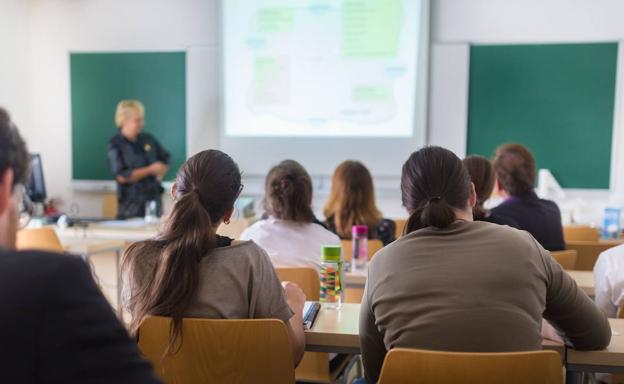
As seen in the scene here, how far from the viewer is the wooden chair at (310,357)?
228cm

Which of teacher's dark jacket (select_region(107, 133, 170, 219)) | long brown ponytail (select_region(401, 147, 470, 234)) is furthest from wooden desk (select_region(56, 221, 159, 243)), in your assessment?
long brown ponytail (select_region(401, 147, 470, 234))

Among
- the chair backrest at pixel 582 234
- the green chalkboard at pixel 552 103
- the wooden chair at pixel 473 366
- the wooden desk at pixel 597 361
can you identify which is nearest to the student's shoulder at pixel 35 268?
the wooden chair at pixel 473 366

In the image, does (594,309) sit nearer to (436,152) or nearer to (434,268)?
(434,268)

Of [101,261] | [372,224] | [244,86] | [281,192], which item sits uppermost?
[244,86]

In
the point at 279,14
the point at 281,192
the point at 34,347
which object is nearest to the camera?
the point at 34,347

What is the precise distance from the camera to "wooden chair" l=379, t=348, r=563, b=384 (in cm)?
120

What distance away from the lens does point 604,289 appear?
7.26 feet

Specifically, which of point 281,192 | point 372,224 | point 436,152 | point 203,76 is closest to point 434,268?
point 436,152

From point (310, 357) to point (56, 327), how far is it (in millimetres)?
1741

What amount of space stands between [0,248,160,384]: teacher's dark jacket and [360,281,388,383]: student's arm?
96 centimetres

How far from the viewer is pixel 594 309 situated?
1.57 meters

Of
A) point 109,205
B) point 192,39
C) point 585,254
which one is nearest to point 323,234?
point 585,254

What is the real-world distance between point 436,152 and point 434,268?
1.17 feet

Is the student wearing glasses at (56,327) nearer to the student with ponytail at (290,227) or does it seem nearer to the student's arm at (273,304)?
the student's arm at (273,304)
